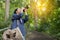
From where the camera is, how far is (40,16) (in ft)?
26.7

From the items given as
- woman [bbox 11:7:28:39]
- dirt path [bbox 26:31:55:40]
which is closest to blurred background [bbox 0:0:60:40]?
dirt path [bbox 26:31:55:40]

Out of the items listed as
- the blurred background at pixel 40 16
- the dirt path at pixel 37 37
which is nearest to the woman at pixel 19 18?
the dirt path at pixel 37 37

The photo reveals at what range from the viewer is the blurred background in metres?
6.93

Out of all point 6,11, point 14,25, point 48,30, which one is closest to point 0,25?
point 6,11

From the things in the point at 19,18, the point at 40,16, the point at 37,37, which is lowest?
the point at 37,37

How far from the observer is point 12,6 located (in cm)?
757

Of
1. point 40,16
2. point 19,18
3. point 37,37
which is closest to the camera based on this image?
point 19,18

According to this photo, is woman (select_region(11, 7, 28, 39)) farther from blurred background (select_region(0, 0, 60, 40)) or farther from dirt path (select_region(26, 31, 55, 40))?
blurred background (select_region(0, 0, 60, 40))

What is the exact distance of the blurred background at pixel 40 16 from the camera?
693 centimetres

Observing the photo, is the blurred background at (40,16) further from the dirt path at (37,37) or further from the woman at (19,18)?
the woman at (19,18)

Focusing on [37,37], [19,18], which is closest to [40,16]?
[37,37]

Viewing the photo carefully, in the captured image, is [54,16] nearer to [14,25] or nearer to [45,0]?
[45,0]

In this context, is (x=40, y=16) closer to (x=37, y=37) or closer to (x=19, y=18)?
(x=37, y=37)

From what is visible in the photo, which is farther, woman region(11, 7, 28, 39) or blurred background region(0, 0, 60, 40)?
blurred background region(0, 0, 60, 40)
